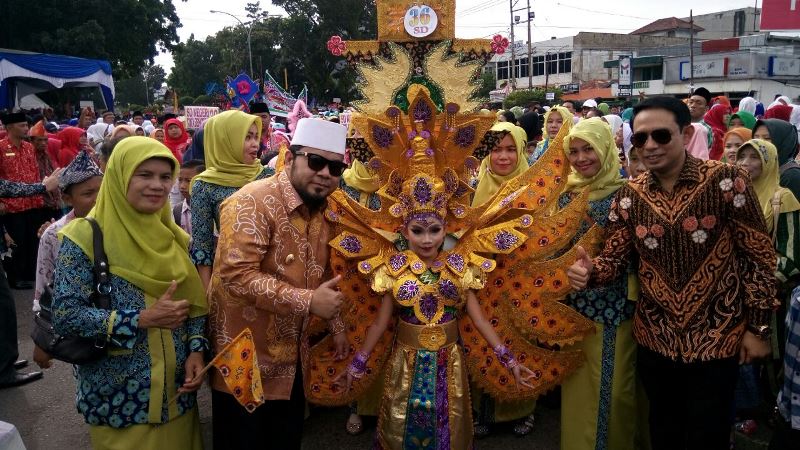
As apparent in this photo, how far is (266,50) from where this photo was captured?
136 feet

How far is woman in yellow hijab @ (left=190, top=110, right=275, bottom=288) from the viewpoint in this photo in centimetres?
317

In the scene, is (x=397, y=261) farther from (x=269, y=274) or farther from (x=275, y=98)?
(x=275, y=98)

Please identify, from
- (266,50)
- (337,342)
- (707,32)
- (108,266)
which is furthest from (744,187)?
(707,32)

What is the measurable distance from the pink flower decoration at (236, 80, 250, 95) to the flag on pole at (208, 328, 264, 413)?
9.00 m

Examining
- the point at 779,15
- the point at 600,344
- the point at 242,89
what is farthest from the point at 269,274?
the point at 779,15

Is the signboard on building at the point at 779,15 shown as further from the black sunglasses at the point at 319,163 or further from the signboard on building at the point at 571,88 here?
the signboard on building at the point at 571,88

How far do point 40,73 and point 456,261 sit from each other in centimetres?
1846

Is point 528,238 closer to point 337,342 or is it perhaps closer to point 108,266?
point 337,342

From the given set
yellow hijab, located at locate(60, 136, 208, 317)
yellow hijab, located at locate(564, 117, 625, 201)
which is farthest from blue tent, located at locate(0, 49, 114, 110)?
yellow hijab, located at locate(564, 117, 625, 201)

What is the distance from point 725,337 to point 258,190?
2.07 meters

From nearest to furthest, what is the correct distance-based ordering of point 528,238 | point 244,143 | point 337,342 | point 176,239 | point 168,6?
point 176,239
point 337,342
point 528,238
point 244,143
point 168,6

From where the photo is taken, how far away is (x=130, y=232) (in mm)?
2156

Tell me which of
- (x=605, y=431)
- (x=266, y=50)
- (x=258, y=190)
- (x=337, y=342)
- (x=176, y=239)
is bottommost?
(x=605, y=431)

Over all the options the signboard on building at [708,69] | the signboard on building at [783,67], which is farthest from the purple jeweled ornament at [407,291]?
the signboard on building at [708,69]
